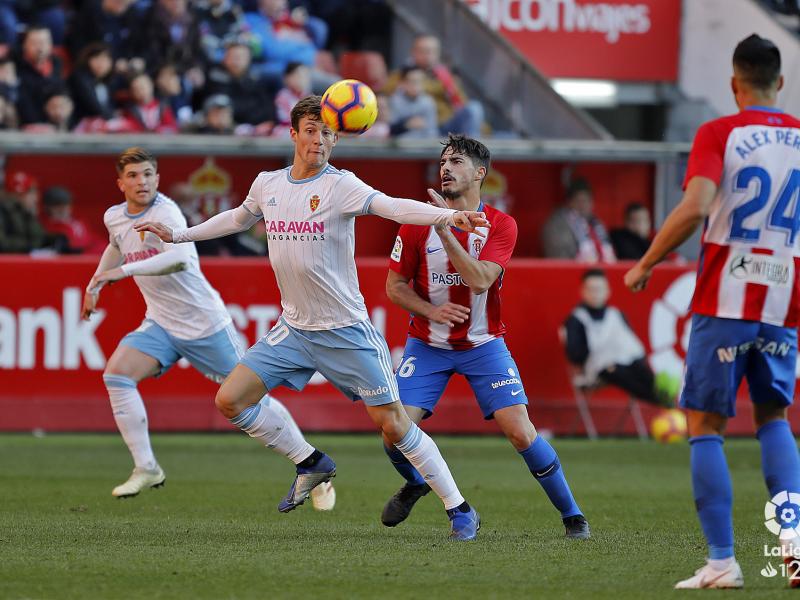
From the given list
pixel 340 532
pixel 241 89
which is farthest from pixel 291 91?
pixel 340 532

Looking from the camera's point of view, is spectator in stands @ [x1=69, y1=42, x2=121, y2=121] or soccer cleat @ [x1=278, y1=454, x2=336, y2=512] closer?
soccer cleat @ [x1=278, y1=454, x2=336, y2=512]

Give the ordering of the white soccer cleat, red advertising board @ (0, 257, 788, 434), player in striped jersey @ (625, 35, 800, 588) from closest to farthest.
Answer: player in striped jersey @ (625, 35, 800, 588)
the white soccer cleat
red advertising board @ (0, 257, 788, 434)

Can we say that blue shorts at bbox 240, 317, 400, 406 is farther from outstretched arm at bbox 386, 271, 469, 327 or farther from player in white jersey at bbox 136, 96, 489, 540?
outstretched arm at bbox 386, 271, 469, 327

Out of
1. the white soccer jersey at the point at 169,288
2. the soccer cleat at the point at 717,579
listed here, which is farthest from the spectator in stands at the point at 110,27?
the soccer cleat at the point at 717,579

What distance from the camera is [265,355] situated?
27.6 ft

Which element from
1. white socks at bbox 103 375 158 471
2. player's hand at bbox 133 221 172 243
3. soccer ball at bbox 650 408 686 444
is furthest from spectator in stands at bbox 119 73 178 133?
player's hand at bbox 133 221 172 243

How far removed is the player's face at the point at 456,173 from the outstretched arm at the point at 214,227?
1.17 metres

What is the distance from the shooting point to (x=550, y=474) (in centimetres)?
828

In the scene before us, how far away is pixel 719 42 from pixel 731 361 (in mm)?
15654

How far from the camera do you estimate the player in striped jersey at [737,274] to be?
6375mm

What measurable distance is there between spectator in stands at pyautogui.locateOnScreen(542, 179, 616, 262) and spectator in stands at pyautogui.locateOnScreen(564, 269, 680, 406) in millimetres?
2568

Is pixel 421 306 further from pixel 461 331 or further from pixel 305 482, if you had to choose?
pixel 305 482

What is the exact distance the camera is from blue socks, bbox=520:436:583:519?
8.27 m

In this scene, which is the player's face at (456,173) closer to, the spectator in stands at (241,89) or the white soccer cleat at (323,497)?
the white soccer cleat at (323,497)
